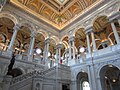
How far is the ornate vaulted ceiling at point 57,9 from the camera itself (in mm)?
15745

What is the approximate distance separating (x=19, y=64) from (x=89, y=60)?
7.70 meters

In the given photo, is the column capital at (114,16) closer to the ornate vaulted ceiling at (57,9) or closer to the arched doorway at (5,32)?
the ornate vaulted ceiling at (57,9)

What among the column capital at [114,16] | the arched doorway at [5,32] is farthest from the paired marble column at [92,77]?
the arched doorway at [5,32]

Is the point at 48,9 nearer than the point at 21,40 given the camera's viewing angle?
Yes

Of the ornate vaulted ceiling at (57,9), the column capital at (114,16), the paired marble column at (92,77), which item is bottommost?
the paired marble column at (92,77)

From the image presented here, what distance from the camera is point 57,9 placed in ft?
57.6

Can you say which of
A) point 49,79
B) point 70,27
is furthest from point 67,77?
point 70,27

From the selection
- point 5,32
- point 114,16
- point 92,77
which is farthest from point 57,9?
point 92,77

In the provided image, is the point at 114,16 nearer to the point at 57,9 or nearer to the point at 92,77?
the point at 92,77

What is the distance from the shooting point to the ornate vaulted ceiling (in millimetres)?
15745

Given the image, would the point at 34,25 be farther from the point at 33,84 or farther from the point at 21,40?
the point at 33,84

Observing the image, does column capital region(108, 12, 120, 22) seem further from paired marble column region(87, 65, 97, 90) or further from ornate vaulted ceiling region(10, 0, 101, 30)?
paired marble column region(87, 65, 97, 90)

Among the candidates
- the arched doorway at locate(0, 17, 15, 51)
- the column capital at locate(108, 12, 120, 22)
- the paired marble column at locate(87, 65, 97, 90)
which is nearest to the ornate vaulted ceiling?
the column capital at locate(108, 12, 120, 22)

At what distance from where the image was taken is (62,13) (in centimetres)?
1806
